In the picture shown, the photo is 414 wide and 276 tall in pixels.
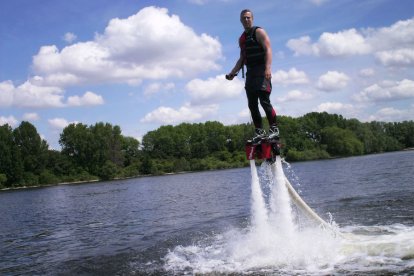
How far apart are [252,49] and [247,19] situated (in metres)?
0.72

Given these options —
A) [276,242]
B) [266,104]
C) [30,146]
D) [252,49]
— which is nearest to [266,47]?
[252,49]

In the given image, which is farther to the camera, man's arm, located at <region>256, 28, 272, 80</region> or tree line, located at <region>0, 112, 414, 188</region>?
tree line, located at <region>0, 112, 414, 188</region>

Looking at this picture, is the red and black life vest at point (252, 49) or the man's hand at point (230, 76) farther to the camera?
the man's hand at point (230, 76)

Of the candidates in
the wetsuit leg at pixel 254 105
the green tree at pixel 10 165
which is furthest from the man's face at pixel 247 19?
the green tree at pixel 10 165

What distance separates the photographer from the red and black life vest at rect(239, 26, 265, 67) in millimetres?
10484

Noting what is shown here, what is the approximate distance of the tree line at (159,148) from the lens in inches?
4631

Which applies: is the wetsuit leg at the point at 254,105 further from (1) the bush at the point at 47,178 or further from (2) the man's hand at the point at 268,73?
(1) the bush at the point at 47,178

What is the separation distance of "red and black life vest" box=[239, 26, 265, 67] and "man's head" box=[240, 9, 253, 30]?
12 centimetres

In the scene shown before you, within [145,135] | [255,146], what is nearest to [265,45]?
[255,146]

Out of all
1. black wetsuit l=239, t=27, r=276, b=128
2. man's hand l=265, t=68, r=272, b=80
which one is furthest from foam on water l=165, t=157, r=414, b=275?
man's hand l=265, t=68, r=272, b=80

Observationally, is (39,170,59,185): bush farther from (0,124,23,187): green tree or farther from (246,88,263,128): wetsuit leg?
(246,88,263,128): wetsuit leg

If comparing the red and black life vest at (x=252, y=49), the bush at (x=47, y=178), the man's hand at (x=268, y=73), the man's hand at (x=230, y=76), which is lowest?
the bush at (x=47, y=178)

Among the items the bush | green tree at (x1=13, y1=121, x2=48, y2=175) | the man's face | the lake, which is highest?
green tree at (x1=13, y1=121, x2=48, y2=175)

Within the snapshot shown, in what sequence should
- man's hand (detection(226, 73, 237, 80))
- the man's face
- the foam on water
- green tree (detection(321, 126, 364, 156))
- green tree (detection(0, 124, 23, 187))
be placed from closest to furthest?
the foam on water → the man's face → man's hand (detection(226, 73, 237, 80)) → green tree (detection(0, 124, 23, 187)) → green tree (detection(321, 126, 364, 156))
